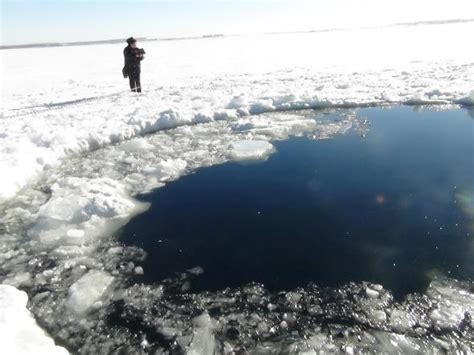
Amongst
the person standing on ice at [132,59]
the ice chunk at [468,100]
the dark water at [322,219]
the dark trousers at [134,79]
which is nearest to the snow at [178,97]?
the ice chunk at [468,100]

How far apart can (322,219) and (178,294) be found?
233 centimetres

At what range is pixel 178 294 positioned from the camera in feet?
14.3

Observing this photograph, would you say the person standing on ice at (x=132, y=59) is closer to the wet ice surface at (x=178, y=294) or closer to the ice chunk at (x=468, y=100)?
the wet ice surface at (x=178, y=294)

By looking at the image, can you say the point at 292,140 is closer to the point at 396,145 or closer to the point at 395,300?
the point at 396,145

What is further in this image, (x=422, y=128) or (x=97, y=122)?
(x=97, y=122)

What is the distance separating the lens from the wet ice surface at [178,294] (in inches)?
144

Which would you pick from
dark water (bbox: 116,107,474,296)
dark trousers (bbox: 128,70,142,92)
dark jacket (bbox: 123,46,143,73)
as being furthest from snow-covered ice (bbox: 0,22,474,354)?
dark jacket (bbox: 123,46,143,73)

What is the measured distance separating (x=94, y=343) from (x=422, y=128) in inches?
336

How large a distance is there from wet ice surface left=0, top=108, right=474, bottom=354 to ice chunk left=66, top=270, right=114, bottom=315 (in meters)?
0.01

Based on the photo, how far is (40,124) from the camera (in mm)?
10578

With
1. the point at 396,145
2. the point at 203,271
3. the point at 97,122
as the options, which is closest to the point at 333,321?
the point at 203,271

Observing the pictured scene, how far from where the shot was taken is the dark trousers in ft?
47.5

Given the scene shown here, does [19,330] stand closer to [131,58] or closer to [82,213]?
[82,213]

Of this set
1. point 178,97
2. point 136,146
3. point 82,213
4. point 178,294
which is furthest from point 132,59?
point 178,294
